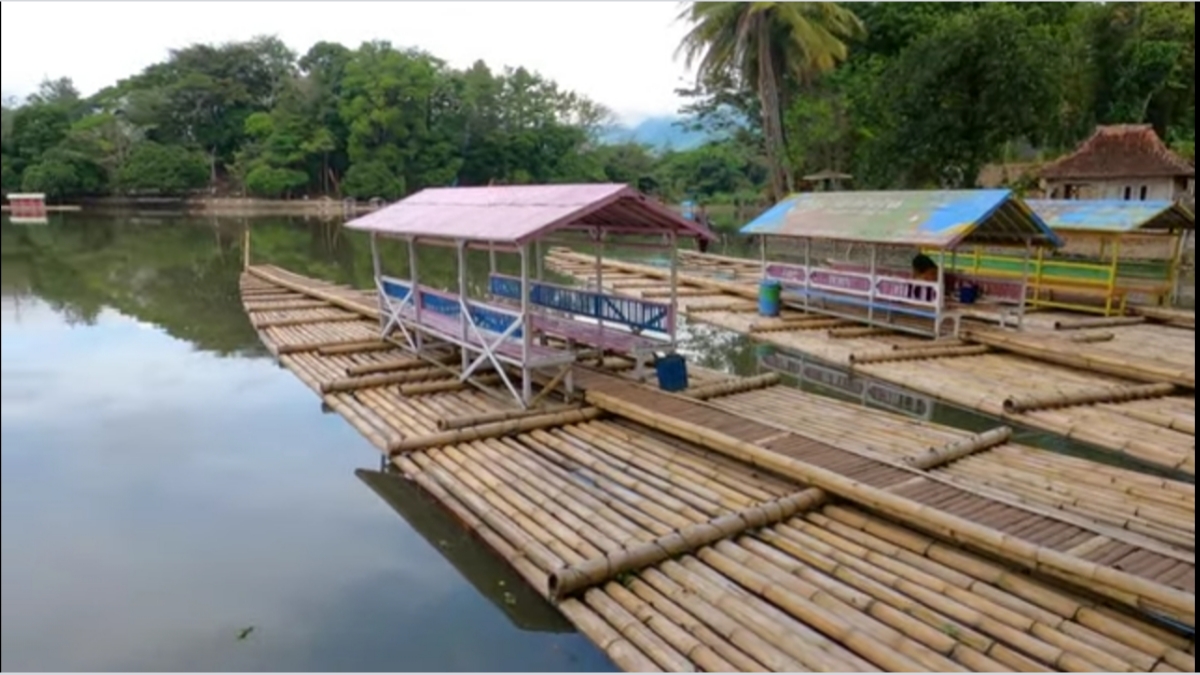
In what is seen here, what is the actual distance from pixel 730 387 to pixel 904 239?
4.94 metres

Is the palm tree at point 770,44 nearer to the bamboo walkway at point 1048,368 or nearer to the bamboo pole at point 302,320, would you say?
the bamboo walkway at point 1048,368

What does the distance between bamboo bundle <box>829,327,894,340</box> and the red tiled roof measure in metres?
16.8

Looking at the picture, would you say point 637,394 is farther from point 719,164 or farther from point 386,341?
point 719,164

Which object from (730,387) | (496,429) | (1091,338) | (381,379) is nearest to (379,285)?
(381,379)

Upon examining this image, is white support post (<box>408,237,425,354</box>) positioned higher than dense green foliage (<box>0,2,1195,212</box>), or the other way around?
dense green foliage (<box>0,2,1195,212</box>)

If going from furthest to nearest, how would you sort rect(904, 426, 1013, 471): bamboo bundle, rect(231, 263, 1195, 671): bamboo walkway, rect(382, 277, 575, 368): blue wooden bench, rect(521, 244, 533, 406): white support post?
rect(382, 277, 575, 368): blue wooden bench < rect(521, 244, 533, 406): white support post < rect(904, 426, 1013, 471): bamboo bundle < rect(231, 263, 1195, 671): bamboo walkway

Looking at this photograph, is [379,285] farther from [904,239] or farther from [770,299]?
[904,239]

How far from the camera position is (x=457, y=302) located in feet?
33.9

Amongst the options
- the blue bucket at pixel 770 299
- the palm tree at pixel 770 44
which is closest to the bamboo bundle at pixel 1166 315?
the blue bucket at pixel 770 299

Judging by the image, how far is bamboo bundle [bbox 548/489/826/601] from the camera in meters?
5.21

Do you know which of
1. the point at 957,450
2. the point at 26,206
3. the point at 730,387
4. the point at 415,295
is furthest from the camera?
the point at 415,295

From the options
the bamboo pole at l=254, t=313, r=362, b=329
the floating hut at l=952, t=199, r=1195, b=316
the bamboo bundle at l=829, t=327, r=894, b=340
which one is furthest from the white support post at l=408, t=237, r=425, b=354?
the floating hut at l=952, t=199, r=1195, b=316

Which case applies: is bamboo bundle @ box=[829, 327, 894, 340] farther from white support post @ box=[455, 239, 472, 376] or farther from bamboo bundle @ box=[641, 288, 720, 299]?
white support post @ box=[455, 239, 472, 376]

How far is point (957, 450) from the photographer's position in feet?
24.0
